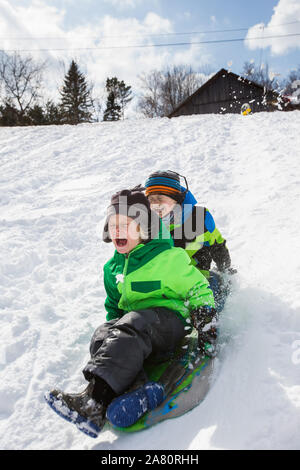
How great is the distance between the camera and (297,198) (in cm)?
373

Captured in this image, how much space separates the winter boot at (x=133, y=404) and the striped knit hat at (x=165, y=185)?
1426 millimetres

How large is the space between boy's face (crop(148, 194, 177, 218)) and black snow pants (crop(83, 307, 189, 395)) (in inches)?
38.5

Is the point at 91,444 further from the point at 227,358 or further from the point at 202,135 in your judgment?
the point at 202,135

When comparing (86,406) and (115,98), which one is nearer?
(86,406)

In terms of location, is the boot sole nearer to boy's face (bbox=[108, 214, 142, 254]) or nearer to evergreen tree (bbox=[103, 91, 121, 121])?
boy's face (bbox=[108, 214, 142, 254])

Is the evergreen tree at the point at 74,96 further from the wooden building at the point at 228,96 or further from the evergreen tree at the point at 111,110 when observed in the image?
the wooden building at the point at 228,96

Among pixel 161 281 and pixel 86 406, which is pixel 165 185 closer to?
pixel 161 281

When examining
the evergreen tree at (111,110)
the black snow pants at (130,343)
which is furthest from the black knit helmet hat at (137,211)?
the evergreen tree at (111,110)

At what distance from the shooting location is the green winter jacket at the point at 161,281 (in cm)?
165

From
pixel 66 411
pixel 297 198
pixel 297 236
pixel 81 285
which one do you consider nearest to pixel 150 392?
pixel 66 411

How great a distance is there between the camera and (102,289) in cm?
273

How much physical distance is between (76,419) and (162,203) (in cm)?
157

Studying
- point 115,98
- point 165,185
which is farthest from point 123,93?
point 165,185

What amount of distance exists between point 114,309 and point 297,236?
1799mm
